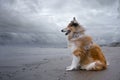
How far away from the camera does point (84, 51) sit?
9.95 metres

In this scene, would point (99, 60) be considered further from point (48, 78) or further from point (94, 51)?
point (48, 78)

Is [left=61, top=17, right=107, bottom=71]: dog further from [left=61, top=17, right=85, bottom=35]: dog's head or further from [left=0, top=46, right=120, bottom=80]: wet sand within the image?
[left=0, top=46, right=120, bottom=80]: wet sand

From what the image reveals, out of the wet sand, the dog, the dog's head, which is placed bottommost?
the wet sand

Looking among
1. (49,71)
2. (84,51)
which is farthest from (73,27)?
(49,71)

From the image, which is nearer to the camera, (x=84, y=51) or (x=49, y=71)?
(x=84, y=51)

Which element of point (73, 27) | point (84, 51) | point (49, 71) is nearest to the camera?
point (84, 51)

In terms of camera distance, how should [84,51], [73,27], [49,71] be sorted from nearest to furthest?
[84,51], [49,71], [73,27]

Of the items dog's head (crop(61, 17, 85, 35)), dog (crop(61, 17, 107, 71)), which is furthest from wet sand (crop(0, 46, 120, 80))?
dog's head (crop(61, 17, 85, 35))

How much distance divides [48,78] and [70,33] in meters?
2.78

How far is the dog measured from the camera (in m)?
9.88

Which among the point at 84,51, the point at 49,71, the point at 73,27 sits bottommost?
the point at 49,71

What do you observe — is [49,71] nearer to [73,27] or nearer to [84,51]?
[84,51]

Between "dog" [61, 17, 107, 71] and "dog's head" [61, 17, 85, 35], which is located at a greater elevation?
"dog's head" [61, 17, 85, 35]

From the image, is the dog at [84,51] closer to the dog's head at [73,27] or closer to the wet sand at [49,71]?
the dog's head at [73,27]
